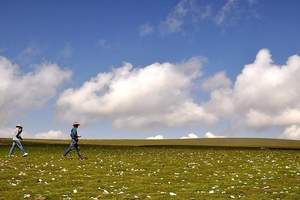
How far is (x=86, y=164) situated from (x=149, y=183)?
442 inches

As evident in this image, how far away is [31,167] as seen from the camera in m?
34.1

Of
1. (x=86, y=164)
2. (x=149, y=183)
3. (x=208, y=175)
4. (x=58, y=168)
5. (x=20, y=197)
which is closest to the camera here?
(x=20, y=197)

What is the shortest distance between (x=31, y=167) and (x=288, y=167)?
61.5 feet

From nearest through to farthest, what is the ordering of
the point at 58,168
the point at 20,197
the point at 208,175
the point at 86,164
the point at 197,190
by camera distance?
the point at 20,197, the point at 197,190, the point at 208,175, the point at 58,168, the point at 86,164

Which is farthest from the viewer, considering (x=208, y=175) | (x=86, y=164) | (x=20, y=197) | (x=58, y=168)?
(x=86, y=164)

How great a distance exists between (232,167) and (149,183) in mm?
10742

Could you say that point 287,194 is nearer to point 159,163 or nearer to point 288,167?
point 288,167

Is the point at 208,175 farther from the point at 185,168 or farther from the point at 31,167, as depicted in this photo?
the point at 31,167

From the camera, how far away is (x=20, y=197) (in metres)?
22.3

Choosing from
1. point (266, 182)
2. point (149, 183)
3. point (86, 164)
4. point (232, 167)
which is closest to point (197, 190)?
point (149, 183)

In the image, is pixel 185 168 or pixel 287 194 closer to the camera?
pixel 287 194

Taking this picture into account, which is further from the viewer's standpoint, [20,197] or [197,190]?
[197,190]

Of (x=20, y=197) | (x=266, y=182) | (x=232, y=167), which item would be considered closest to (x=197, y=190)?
(x=266, y=182)

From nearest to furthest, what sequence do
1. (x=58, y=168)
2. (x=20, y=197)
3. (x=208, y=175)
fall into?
(x=20, y=197)
(x=208, y=175)
(x=58, y=168)
